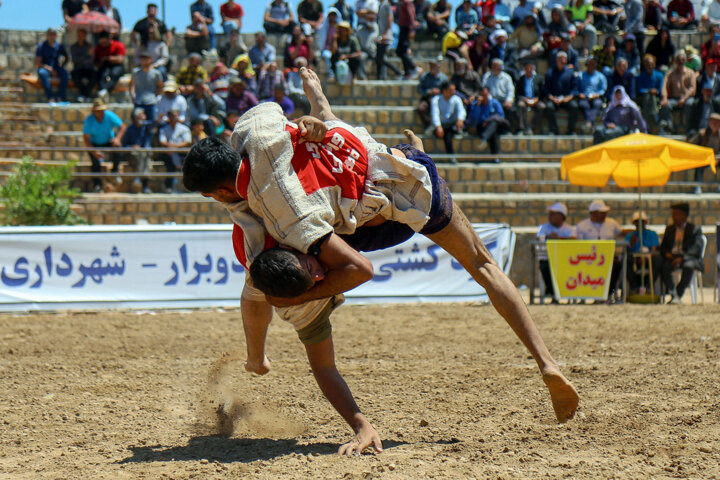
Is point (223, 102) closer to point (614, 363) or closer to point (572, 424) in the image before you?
point (614, 363)

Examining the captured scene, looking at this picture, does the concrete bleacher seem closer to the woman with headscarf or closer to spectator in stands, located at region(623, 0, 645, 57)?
the woman with headscarf

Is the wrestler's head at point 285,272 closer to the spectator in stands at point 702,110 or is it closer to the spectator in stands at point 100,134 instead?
the spectator in stands at point 100,134

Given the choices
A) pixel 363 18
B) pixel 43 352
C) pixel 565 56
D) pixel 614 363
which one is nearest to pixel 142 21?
pixel 363 18

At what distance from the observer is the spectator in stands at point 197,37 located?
18062mm

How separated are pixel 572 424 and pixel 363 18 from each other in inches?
559

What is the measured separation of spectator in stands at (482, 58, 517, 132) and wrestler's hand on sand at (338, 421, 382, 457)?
1268cm

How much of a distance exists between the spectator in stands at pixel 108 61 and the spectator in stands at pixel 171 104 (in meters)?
2.01

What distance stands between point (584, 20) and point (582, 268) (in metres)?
8.98

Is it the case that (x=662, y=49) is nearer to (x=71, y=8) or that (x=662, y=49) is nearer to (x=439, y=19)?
(x=439, y=19)

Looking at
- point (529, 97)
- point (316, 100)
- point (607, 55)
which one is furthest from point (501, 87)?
point (316, 100)

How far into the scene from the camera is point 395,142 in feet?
53.5

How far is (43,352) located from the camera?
7.39 metres

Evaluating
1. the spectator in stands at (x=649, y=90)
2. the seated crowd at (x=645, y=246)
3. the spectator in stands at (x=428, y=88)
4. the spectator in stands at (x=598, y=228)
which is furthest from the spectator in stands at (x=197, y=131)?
the spectator in stands at (x=649, y=90)

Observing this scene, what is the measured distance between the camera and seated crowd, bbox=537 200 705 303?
1173 centimetres
